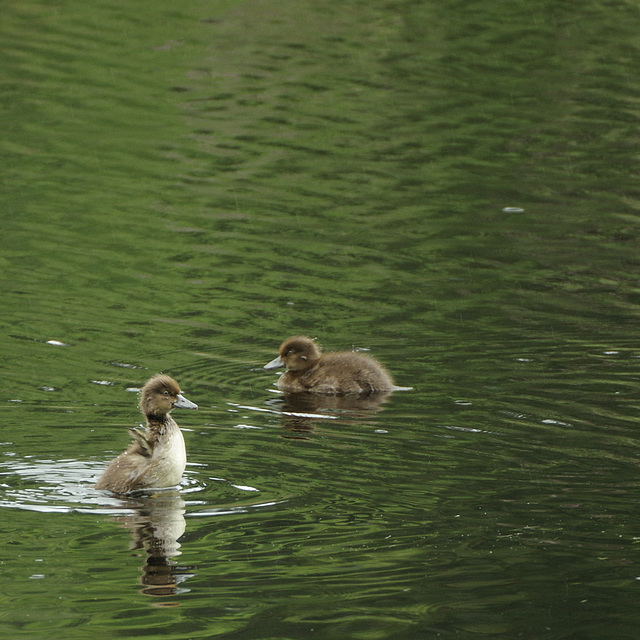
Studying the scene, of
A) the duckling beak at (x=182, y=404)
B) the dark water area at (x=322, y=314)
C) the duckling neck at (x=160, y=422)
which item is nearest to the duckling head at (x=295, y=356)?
the dark water area at (x=322, y=314)

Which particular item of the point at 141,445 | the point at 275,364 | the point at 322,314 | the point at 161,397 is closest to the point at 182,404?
the point at 161,397

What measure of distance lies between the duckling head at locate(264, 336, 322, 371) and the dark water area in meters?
0.24

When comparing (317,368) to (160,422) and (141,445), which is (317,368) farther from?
(141,445)

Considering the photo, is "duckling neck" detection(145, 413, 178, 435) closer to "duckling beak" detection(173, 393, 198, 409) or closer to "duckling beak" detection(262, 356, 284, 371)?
"duckling beak" detection(173, 393, 198, 409)

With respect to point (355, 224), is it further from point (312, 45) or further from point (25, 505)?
point (312, 45)

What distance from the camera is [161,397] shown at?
8945mm

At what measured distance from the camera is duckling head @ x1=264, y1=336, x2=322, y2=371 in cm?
1161

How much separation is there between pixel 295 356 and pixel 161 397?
2.83m

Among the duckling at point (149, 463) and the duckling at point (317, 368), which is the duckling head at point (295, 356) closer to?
the duckling at point (317, 368)

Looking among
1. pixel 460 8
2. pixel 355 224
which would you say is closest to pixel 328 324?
pixel 355 224

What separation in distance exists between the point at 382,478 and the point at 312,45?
66.7ft

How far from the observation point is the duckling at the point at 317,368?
11297 millimetres

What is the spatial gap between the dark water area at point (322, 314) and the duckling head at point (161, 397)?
1.38 feet

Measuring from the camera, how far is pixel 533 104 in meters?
24.0
